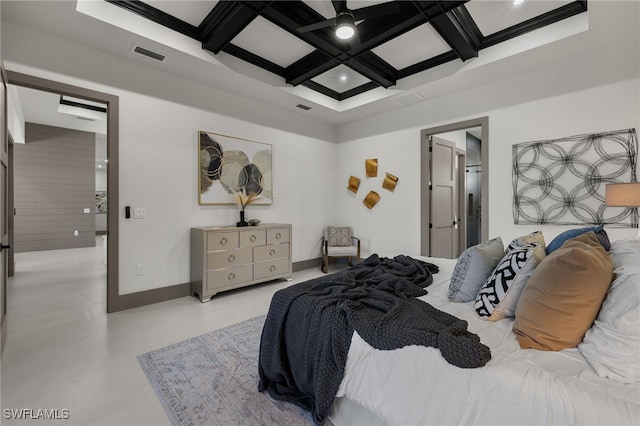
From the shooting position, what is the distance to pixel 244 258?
3.85 m

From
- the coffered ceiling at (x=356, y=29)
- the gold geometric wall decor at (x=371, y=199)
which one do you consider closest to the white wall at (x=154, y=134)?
the coffered ceiling at (x=356, y=29)

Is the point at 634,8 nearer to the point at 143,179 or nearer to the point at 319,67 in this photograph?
the point at 319,67

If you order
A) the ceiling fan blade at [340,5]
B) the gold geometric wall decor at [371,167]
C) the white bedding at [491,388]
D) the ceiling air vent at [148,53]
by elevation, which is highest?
the ceiling air vent at [148,53]

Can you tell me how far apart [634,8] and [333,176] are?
4.18 meters

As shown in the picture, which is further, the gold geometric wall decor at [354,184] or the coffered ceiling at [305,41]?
the gold geometric wall decor at [354,184]

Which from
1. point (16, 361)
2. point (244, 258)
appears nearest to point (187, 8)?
point (244, 258)

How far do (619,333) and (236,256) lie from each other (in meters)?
3.53

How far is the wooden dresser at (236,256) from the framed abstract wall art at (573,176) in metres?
3.19

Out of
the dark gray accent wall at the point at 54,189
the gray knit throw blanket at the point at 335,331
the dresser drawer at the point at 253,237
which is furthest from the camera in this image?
the dark gray accent wall at the point at 54,189

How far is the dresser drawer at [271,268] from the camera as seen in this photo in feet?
13.1

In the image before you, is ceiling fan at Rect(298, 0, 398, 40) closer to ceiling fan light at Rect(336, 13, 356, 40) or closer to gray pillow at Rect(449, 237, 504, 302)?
ceiling fan light at Rect(336, 13, 356, 40)

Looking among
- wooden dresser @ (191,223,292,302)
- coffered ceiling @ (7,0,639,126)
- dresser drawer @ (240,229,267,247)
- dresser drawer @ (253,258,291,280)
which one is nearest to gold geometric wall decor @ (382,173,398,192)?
coffered ceiling @ (7,0,639,126)

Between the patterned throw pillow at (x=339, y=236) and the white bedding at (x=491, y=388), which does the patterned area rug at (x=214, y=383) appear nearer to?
the white bedding at (x=491, y=388)

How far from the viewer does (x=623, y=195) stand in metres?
2.22
